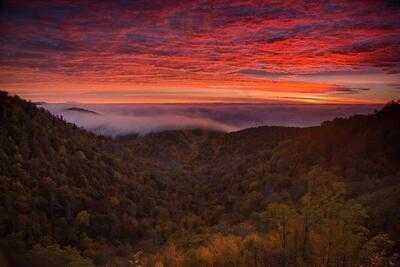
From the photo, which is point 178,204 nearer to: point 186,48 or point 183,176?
point 183,176

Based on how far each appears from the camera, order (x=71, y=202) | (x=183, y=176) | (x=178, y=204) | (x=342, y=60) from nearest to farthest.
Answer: (x=342, y=60)
(x=71, y=202)
(x=178, y=204)
(x=183, y=176)

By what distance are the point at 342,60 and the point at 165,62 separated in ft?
12.4

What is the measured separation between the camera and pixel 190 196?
4538cm

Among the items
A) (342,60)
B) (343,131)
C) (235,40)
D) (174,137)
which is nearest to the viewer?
(235,40)

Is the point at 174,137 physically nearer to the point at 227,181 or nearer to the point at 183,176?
the point at 183,176

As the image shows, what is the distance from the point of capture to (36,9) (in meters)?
5.34

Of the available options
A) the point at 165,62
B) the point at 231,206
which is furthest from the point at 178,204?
the point at 165,62

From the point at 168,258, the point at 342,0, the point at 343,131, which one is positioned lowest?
the point at 168,258

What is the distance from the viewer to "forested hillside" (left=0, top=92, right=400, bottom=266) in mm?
14727

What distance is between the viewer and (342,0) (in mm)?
5109

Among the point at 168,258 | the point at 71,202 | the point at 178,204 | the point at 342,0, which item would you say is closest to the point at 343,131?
the point at 178,204

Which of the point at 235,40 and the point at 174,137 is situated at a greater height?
the point at 235,40

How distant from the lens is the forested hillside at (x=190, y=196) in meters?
14.7

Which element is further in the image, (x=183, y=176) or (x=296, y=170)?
(x=183, y=176)
